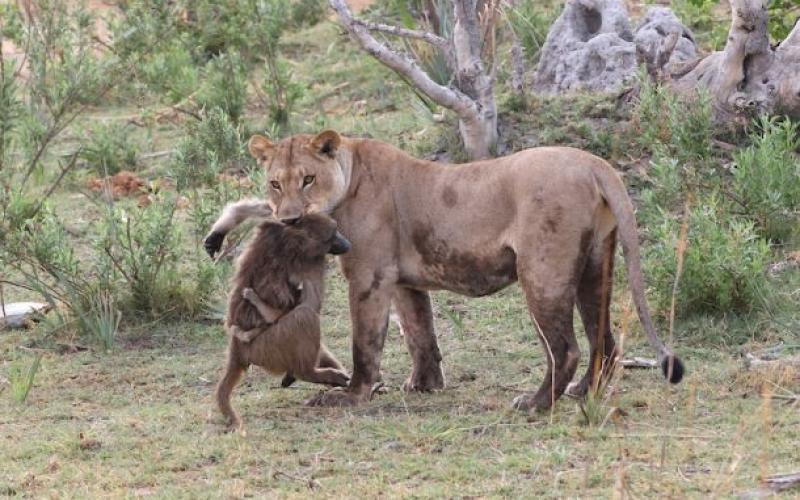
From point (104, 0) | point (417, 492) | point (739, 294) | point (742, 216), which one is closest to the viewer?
point (417, 492)

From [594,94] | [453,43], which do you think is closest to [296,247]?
[453,43]

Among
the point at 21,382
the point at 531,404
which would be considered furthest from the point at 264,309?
the point at 21,382

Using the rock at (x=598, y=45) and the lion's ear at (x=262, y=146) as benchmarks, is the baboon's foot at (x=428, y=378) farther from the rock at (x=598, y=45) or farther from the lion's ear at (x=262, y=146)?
the rock at (x=598, y=45)

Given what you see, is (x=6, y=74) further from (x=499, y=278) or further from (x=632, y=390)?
(x=632, y=390)

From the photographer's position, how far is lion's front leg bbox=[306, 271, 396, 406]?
6.93 meters

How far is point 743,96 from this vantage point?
31.3 feet

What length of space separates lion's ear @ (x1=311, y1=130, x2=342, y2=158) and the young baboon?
1.20ft

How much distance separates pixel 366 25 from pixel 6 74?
233 cm

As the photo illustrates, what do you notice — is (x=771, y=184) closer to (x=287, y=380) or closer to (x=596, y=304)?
(x=596, y=304)

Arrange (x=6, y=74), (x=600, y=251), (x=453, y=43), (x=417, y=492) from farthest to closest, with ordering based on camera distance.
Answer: (x=453, y=43) → (x=6, y=74) → (x=600, y=251) → (x=417, y=492)

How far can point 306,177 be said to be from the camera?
6.98 m

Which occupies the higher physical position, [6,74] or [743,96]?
[6,74]

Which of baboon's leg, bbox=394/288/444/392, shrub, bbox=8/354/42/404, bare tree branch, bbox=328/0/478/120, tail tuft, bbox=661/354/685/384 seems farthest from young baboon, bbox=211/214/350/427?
bare tree branch, bbox=328/0/478/120

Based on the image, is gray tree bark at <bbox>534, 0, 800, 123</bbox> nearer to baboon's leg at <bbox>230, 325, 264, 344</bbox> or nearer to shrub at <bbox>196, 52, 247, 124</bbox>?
shrub at <bbox>196, 52, 247, 124</bbox>
